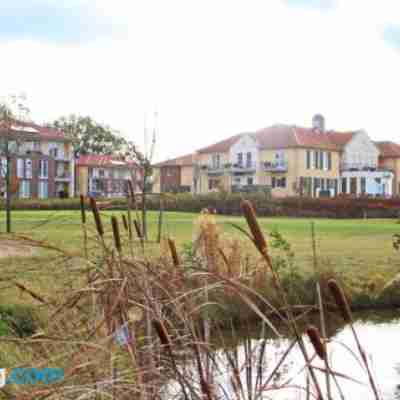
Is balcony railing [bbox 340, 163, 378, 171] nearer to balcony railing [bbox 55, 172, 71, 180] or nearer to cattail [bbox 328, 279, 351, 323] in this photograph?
balcony railing [bbox 55, 172, 71, 180]

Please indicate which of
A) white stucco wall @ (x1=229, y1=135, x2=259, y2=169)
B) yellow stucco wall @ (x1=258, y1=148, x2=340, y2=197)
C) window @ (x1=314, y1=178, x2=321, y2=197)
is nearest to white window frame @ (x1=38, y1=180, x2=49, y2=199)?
white stucco wall @ (x1=229, y1=135, x2=259, y2=169)

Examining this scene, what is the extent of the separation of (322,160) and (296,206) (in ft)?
65.4

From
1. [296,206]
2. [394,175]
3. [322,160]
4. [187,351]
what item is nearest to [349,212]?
[296,206]

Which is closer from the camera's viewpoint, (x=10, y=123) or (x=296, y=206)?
(x=10, y=123)

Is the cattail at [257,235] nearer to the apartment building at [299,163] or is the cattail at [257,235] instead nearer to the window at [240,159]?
the apartment building at [299,163]

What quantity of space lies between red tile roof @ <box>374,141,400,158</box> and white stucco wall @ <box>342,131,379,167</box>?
1.99m

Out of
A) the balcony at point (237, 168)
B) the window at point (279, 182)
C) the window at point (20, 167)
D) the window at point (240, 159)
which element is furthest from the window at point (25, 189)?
the window at point (279, 182)

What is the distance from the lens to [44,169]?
5588 cm

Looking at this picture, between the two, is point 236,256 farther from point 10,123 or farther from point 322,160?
point 322,160

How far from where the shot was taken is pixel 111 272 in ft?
5.90

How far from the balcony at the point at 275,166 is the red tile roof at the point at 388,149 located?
35.9ft

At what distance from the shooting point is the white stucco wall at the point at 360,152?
55438 mm

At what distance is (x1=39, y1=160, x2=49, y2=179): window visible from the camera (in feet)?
182

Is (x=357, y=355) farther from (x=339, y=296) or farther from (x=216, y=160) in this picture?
(x=216, y=160)
